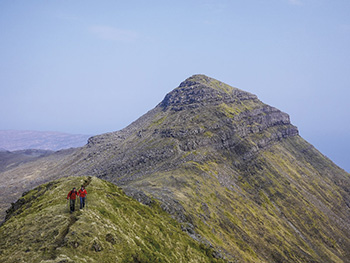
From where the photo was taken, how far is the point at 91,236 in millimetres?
30875

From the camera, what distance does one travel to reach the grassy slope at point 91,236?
28484 mm

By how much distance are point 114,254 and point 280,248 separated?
99.8 metres

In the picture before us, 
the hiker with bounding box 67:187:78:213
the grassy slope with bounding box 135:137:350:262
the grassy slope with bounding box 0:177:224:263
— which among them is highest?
the hiker with bounding box 67:187:78:213

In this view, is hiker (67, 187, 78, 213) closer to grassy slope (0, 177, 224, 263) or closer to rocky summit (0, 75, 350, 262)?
grassy slope (0, 177, 224, 263)

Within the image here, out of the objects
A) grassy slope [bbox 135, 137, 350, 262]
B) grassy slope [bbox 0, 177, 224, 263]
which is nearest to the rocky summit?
grassy slope [bbox 135, 137, 350, 262]

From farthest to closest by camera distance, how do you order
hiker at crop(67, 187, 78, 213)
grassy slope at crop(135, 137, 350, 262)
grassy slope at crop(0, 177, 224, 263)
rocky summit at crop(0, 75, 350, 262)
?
grassy slope at crop(135, 137, 350, 262) < rocky summit at crop(0, 75, 350, 262) < hiker at crop(67, 187, 78, 213) < grassy slope at crop(0, 177, 224, 263)

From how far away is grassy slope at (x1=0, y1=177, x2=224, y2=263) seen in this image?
28.5 meters

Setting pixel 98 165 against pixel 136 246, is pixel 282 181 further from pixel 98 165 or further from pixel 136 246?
pixel 136 246

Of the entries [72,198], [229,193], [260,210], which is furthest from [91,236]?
[260,210]

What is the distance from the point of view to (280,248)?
10856 centimetres

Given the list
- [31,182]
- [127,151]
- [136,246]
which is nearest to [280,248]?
[136,246]

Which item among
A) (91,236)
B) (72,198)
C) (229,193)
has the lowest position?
(229,193)

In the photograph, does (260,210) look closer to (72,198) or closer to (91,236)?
(72,198)

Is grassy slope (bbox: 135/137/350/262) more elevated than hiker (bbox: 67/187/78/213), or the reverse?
hiker (bbox: 67/187/78/213)
